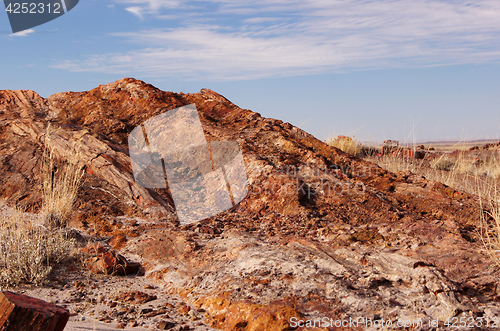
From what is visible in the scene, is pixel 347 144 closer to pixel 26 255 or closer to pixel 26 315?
pixel 26 255

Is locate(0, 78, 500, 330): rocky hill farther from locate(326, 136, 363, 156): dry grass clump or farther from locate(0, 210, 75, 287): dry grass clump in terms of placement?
locate(326, 136, 363, 156): dry grass clump

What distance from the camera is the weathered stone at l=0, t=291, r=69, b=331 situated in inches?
74.8

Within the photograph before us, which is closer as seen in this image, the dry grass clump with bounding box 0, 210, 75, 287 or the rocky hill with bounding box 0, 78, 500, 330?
the rocky hill with bounding box 0, 78, 500, 330

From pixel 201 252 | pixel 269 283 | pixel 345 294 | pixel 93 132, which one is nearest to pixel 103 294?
pixel 201 252

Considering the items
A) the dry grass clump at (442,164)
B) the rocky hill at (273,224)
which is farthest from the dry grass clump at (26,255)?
the dry grass clump at (442,164)

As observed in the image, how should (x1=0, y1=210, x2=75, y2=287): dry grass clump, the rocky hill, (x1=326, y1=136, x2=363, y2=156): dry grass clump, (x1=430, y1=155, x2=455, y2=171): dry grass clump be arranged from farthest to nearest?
1. (x1=326, y1=136, x2=363, y2=156): dry grass clump
2. (x1=430, y1=155, x2=455, y2=171): dry grass clump
3. (x1=0, y1=210, x2=75, y2=287): dry grass clump
4. the rocky hill

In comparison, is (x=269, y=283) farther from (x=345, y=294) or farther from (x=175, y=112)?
(x=175, y=112)

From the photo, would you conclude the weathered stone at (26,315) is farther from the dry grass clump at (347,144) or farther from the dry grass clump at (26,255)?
the dry grass clump at (347,144)

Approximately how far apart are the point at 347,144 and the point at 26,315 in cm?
1005

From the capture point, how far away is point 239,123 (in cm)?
646

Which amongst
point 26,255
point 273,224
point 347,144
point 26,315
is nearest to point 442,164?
point 347,144

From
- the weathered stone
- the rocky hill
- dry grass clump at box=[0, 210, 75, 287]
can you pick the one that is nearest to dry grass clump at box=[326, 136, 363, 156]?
the rocky hill

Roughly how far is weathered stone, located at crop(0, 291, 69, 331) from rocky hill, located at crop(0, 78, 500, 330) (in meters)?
1.10

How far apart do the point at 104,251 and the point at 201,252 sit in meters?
1.02
